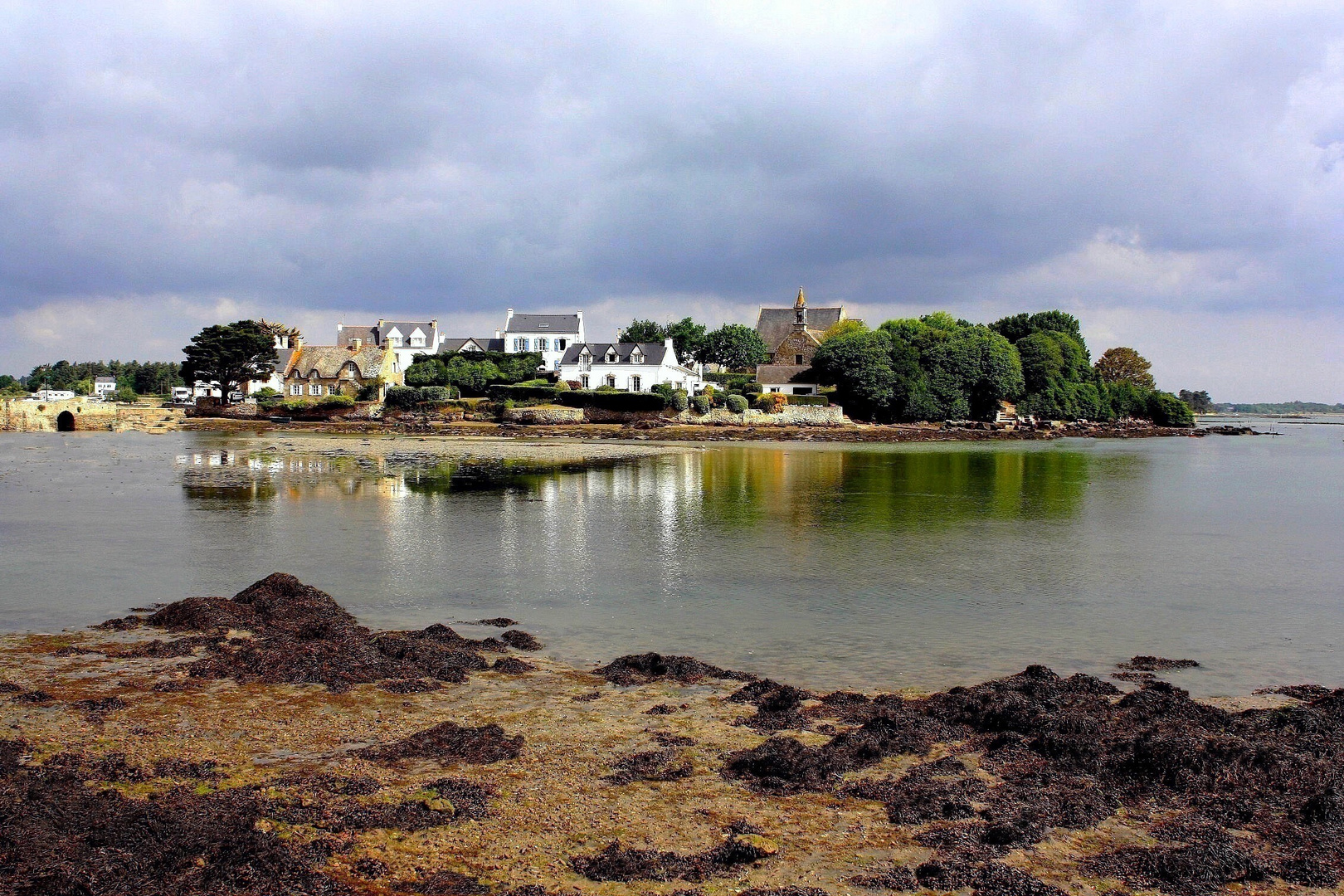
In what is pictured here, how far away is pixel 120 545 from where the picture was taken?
56.1 ft

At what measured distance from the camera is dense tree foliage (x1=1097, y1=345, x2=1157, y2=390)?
11169 centimetres

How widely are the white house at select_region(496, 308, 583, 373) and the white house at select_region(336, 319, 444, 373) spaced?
852 cm

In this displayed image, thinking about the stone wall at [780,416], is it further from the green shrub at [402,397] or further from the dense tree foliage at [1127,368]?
the dense tree foliage at [1127,368]

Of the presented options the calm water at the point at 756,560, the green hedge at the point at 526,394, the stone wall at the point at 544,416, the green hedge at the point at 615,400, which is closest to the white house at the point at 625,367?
the green hedge at the point at 615,400

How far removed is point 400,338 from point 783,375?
40650mm

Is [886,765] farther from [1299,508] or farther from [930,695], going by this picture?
[1299,508]

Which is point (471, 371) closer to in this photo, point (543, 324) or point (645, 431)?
point (543, 324)

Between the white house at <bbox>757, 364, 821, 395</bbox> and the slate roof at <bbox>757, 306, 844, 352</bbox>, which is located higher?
the slate roof at <bbox>757, 306, 844, 352</bbox>

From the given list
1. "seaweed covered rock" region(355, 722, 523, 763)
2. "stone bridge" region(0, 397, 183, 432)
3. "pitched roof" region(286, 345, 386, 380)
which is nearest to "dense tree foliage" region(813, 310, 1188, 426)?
"pitched roof" region(286, 345, 386, 380)

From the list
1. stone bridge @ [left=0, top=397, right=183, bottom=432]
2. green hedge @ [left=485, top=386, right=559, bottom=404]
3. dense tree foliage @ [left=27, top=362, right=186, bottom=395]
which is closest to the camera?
stone bridge @ [left=0, top=397, right=183, bottom=432]

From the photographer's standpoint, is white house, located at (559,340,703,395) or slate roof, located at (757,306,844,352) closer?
white house, located at (559,340,703,395)

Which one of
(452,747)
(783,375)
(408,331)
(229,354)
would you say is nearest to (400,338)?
(408,331)

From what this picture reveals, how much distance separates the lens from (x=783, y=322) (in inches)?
4161

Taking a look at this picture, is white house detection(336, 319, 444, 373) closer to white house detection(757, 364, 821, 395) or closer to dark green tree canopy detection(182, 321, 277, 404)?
dark green tree canopy detection(182, 321, 277, 404)
